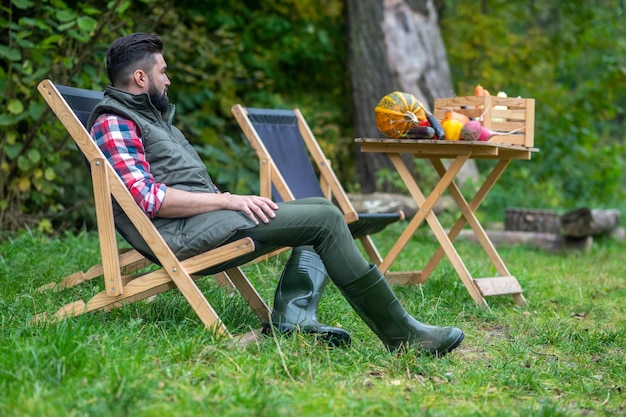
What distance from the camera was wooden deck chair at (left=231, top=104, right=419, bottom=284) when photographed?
16.4 feet

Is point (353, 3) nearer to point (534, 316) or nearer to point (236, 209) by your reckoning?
point (534, 316)

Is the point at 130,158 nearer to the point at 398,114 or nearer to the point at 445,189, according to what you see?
the point at 398,114

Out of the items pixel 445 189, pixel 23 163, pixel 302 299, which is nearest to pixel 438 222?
pixel 445 189

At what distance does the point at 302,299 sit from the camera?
11.9ft

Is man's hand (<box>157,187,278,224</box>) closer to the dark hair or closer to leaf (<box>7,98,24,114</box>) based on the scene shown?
the dark hair

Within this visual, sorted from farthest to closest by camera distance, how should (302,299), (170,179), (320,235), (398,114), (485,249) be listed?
(485,249)
(398,114)
(302,299)
(170,179)
(320,235)

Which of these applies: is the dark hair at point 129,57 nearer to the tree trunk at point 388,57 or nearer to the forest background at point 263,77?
the forest background at point 263,77

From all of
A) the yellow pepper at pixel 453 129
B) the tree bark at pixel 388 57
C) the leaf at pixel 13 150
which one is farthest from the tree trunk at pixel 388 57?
the yellow pepper at pixel 453 129

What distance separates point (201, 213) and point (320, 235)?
52cm

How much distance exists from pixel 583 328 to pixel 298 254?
171cm

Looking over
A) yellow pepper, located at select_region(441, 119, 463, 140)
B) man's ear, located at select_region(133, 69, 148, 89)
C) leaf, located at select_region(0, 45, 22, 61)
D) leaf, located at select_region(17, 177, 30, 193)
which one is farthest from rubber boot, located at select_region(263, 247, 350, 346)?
leaf, located at select_region(17, 177, 30, 193)

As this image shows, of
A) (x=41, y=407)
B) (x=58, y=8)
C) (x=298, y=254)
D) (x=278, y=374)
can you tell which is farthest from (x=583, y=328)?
(x=58, y=8)

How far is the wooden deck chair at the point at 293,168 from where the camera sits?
5.00 metres

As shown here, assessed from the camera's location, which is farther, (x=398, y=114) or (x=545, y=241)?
(x=545, y=241)
